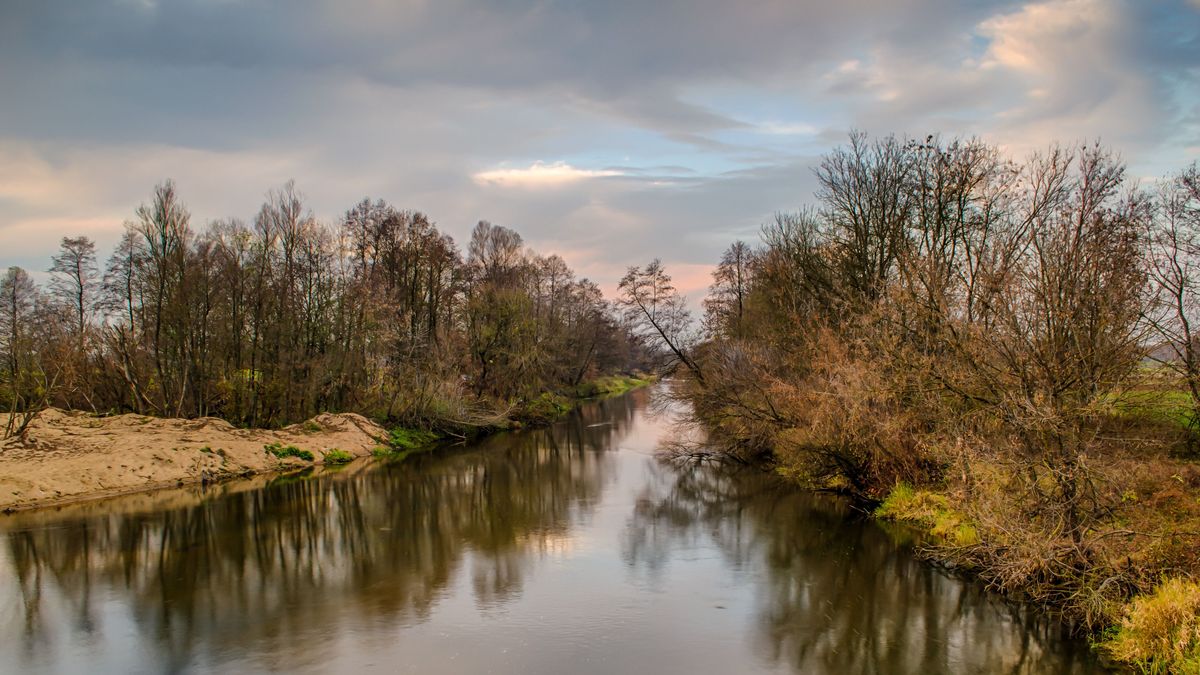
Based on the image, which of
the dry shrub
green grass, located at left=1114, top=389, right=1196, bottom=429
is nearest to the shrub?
green grass, located at left=1114, top=389, right=1196, bottom=429

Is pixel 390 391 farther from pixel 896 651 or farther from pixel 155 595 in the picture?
pixel 896 651

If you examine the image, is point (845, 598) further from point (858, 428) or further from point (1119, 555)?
point (858, 428)

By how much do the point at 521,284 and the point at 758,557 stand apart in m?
36.6

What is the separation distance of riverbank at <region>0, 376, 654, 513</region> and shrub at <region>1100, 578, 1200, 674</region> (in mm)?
24576

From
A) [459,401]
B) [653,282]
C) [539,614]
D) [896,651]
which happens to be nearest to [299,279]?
[459,401]

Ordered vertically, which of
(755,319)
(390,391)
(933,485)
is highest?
(755,319)

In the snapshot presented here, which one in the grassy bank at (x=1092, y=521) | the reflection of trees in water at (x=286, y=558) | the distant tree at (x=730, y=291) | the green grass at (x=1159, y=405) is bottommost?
the reflection of trees in water at (x=286, y=558)

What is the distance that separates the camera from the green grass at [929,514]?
1420 cm

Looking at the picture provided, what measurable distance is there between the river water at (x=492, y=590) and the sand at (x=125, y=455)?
1379 mm

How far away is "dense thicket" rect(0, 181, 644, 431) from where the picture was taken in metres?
29.1

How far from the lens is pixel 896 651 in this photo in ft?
34.2

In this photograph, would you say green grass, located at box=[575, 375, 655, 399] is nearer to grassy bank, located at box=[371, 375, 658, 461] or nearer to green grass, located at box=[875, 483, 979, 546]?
grassy bank, located at box=[371, 375, 658, 461]

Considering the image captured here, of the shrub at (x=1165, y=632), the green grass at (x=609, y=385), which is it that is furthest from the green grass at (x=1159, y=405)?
the green grass at (x=609, y=385)

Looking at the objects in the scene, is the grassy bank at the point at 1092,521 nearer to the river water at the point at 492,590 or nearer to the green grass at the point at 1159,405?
the green grass at the point at 1159,405
